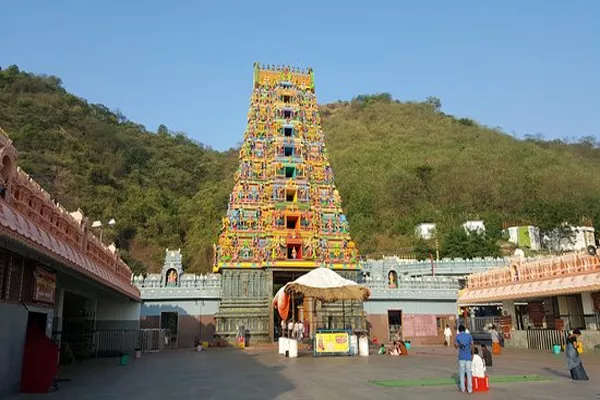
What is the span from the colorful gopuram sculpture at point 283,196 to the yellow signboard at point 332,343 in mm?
8443

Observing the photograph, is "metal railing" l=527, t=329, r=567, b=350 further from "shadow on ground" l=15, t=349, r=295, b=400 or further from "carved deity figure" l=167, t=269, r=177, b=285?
"carved deity figure" l=167, t=269, r=177, b=285

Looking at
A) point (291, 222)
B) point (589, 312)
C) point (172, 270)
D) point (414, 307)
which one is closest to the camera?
point (589, 312)

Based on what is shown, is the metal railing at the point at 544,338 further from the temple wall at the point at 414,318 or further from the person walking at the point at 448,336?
the temple wall at the point at 414,318

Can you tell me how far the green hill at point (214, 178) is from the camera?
5412cm

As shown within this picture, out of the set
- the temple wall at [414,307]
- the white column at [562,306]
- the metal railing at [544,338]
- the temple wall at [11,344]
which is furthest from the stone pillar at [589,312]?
the temple wall at [11,344]

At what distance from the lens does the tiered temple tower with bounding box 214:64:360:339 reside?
87.2 ft

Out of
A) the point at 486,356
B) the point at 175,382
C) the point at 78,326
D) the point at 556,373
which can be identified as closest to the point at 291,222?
the point at 78,326

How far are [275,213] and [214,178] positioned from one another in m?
46.5

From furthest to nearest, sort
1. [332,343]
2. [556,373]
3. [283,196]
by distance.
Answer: [283,196], [332,343], [556,373]

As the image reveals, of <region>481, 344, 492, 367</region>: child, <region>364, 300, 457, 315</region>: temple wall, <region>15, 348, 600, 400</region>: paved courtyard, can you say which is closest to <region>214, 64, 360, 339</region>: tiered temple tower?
<region>364, 300, 457, 315</region>: temple wall

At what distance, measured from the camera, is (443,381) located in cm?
1067

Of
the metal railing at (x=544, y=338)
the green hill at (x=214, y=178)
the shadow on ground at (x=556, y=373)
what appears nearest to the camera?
the shadow on ground at (x=556, y=373)

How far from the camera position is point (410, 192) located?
205 feet

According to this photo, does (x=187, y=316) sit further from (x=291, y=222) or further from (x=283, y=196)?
(x=283, y=196)
